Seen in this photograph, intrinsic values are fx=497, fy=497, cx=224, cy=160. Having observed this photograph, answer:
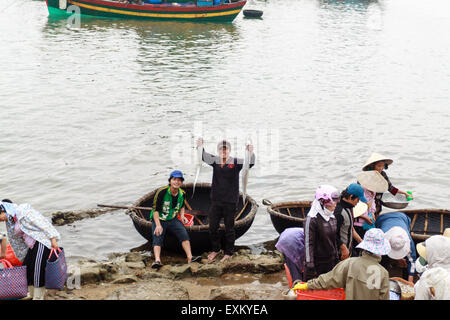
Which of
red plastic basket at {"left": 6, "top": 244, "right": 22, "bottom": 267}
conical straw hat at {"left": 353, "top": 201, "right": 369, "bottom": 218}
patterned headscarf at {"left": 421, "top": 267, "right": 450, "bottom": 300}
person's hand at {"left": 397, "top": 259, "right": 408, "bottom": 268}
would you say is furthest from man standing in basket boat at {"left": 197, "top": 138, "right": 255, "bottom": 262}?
patterned headscarf at {"left": 421, "top": 267, "right": 450, "bottom": 300}

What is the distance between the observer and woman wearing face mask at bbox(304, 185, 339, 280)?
566 centimetres

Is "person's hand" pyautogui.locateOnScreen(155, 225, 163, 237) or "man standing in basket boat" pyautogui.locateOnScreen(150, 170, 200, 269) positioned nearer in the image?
"man standing in basket boat" pyautogui.locateOnScreen(150, 170, 200, 269)

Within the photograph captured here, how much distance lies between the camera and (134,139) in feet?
49.1

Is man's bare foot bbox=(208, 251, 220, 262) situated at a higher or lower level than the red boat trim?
lower

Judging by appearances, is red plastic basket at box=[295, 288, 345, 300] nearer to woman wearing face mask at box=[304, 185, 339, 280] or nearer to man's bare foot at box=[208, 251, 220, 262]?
woman wearing face mask at box=[304, 185, 339, 280]

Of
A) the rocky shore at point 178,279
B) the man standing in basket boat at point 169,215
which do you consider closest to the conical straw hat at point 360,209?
the rocky shore at point 178,279

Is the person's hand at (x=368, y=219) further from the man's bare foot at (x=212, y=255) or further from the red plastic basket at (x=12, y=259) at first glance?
the red plastic basket at (x=12, y=259)

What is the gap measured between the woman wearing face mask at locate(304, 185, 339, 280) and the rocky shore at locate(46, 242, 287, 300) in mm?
1108

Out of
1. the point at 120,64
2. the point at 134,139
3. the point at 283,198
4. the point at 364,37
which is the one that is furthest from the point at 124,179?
the point at 364,37

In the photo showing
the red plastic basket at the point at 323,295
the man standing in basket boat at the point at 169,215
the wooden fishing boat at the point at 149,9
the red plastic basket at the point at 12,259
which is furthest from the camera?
the wooden fishing boat at the point at 149,9

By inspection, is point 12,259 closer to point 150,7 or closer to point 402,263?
point 402,263

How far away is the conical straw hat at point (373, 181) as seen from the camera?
706 cm

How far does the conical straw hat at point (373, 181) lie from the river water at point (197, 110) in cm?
276

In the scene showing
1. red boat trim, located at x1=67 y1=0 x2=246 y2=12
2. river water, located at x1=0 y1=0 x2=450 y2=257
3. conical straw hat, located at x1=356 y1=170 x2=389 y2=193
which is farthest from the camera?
red boat trim, located at x1=67 y1=0 x2=246 y2=12
